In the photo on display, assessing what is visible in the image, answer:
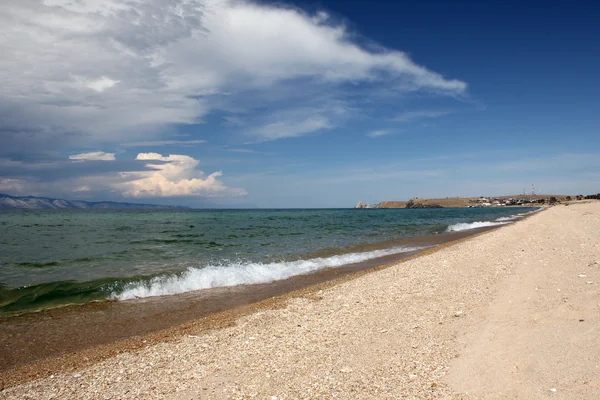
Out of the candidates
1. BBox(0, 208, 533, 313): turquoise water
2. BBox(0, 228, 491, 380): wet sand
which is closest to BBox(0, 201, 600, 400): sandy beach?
BBox(0, 228, 491, 380): wet sand

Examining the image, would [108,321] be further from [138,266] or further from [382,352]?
[382,352]

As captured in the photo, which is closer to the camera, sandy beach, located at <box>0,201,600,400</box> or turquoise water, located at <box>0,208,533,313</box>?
sandy beach, located at <box>0,201,600,400</box>

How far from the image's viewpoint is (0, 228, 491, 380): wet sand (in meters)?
7.82

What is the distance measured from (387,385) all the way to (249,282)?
33.6ft

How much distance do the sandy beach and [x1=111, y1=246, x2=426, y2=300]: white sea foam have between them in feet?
15.6

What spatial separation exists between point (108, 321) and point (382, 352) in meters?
7.80

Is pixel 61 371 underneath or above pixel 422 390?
underneath

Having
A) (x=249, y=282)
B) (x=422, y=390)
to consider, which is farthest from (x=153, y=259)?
(x=422, y=390)

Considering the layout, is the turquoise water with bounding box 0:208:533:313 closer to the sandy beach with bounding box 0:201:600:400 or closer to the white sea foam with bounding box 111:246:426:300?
the white sea foam with bounding box 111:246:426:300

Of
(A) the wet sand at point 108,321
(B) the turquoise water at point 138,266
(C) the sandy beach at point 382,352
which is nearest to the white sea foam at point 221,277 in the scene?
(B) the turquoise water at point 138,266

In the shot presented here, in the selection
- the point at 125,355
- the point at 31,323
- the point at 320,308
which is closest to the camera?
the point at 125,355

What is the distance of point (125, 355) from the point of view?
6.70 metres

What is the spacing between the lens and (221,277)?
568 inches

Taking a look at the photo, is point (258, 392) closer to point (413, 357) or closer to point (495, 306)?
point (413, 357)
